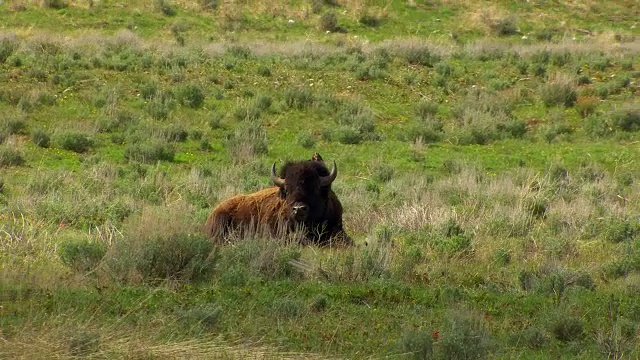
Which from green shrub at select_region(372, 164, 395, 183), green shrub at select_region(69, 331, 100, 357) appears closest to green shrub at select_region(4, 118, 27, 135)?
green shrub at select_region(372, 164, 395, 183)

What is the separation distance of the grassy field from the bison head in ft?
3.27

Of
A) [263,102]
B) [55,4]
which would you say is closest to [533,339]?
[263,102]

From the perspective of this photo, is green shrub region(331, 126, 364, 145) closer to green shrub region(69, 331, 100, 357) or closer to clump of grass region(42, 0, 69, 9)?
green shrub region(69, 331, 100, 357)

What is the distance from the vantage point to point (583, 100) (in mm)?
31625

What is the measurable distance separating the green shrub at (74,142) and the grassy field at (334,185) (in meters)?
0.07

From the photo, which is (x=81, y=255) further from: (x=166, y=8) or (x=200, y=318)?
(x=166, y=8)

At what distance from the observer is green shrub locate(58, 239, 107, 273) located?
1114cm

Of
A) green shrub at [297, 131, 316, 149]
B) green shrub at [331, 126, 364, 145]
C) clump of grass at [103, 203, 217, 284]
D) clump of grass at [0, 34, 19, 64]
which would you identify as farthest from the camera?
clump of grass at [0, 34, 19, 64]

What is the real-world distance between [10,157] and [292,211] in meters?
9.48

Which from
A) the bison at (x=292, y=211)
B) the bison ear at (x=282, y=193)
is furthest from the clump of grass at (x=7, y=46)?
the bison ear at (x=282, y=193)

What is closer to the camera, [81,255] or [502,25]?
[81,255]

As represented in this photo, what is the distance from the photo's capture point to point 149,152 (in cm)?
2348

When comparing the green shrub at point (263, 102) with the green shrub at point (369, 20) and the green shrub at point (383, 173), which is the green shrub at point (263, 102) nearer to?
the green shrub at point (383, 173)

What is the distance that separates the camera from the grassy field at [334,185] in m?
9.30
